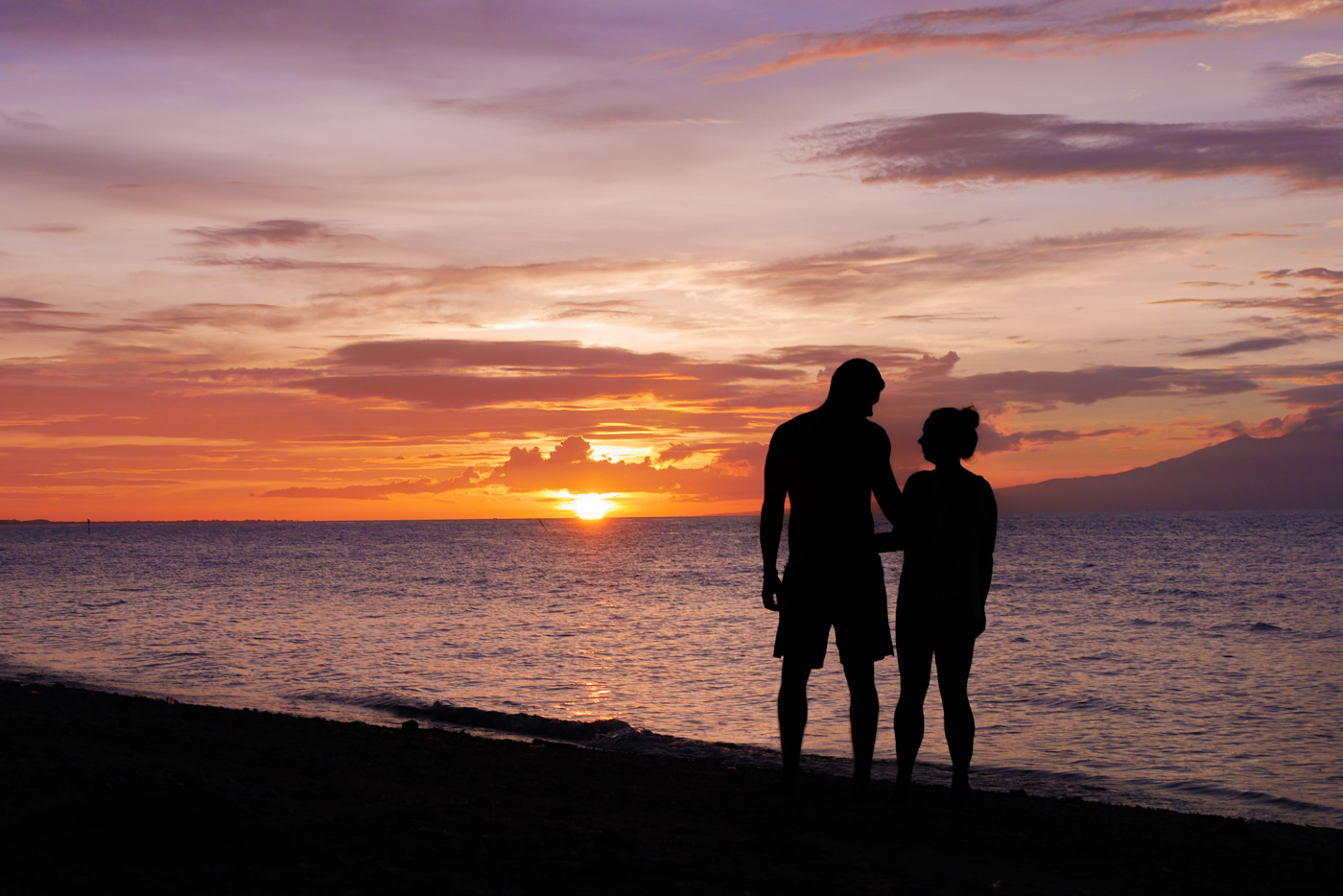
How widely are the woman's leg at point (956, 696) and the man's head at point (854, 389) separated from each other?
1506 millimetres

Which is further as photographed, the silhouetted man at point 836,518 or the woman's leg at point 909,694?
the woman's leg at point 909,694

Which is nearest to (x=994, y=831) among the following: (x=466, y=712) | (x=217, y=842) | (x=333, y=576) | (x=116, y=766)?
(x=217, y=842)

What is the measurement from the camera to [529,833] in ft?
17.0

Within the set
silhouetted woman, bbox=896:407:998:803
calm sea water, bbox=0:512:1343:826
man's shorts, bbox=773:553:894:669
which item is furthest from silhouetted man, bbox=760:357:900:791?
calm sea water, bbox=0:512:1343:826

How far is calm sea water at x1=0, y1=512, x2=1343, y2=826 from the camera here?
11977mm

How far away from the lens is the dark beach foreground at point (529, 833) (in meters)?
4.18

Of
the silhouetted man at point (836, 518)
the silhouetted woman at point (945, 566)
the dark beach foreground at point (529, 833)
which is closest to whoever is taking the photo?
the dark beach foreground at point (529, 833)

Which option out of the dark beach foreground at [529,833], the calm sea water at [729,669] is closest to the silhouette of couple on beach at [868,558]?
the dark beach foreground at [529,833]

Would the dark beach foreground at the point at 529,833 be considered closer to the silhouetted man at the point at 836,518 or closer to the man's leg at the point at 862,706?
the man's leg at the point at 862,706

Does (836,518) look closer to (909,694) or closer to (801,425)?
(801,425)

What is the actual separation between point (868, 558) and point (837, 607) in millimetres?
335

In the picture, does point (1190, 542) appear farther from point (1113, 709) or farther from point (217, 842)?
point (217, 842)

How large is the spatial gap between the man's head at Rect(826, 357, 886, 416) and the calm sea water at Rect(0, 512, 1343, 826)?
6.07 m

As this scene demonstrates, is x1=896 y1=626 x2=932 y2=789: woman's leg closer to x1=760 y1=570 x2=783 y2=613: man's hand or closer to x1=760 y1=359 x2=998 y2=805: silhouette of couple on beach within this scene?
x1=760 y1=359 x2=998 y2=805: silhouette of couple on beach
